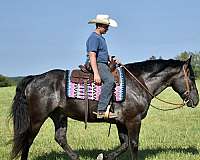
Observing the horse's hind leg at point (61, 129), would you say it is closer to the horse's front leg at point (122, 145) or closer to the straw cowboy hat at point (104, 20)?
the horse's front leg at point (122, 145)

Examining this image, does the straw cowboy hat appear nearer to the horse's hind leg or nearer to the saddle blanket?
the saddle blanket

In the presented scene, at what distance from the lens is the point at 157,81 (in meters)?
8.48

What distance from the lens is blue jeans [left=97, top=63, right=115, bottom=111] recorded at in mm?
7750

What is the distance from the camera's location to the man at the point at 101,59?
7.75m

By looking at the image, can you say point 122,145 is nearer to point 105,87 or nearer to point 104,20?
point 105,87

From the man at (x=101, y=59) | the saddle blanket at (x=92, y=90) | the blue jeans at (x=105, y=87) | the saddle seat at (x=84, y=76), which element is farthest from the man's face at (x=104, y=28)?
the saddle blanket at (x=92, y=90)

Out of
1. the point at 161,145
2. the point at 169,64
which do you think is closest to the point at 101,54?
the point at 169,64

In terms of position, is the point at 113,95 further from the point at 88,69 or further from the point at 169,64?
the point at 169,64

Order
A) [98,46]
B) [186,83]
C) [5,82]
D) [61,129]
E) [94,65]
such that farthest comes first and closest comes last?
[5,82]
[61,129]
[186,83]
[98,46]
[94,65]

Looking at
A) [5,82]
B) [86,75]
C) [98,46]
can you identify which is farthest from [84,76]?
[5,82]

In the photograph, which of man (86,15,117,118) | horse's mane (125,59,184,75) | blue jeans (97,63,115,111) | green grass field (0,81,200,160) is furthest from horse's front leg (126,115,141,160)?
horse's mane (125,59,184,75)

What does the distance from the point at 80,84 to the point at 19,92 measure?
1330mm

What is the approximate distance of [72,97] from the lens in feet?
26.4

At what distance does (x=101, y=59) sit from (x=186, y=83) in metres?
1.89
